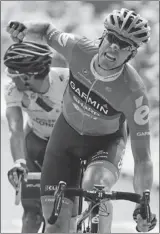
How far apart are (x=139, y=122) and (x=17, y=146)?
1248 mm

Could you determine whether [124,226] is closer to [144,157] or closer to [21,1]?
[144,157]

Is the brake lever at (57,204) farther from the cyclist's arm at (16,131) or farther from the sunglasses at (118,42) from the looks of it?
the cyclist's arm at (16,131)

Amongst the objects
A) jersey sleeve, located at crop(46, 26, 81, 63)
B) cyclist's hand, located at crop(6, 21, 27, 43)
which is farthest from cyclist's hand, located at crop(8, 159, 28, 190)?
cyclist's hand, located at crop(6, 21, 27, 43)

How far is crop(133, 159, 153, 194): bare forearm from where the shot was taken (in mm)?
4418

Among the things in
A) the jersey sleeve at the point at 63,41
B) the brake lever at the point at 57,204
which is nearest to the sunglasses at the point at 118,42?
the jersey sleeve at the point at 63,41

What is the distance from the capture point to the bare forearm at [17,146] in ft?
17.3

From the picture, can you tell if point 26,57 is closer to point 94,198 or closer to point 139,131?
point 139,131

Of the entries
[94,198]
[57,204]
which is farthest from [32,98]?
→ [57,204]

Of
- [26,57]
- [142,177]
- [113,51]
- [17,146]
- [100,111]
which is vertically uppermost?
[26,57]

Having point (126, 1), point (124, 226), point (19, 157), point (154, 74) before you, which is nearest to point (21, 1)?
point (126, 1)

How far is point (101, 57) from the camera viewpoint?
4.71 meters

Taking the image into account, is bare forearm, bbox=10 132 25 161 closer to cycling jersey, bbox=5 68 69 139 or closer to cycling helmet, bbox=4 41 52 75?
cycling jersey, bbox=5 68 69 139

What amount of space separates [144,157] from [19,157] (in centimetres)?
111

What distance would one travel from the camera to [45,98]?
6.33 m
